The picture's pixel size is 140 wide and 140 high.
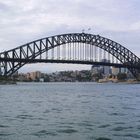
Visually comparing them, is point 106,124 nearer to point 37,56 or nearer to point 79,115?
point 79,115

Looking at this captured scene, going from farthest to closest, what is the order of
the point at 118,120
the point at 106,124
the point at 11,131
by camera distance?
the point at 118,120 → the point at 106,124 → the point at 11,131

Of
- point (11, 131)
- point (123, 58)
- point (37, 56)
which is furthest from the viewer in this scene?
point (123, 58)

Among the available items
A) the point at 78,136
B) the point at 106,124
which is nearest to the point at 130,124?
the point at 106,124

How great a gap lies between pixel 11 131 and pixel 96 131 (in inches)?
167

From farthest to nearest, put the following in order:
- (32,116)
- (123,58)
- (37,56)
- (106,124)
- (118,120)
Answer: (123,58), (37,56), (32,116), (118,120), (106,124)

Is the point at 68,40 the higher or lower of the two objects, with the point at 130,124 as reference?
higher

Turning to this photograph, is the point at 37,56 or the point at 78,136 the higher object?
the point at 37,56

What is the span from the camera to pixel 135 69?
6654 inches

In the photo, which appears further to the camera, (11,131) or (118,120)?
(118,120)

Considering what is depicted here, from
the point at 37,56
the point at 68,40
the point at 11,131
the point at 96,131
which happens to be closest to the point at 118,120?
the point at 96,131

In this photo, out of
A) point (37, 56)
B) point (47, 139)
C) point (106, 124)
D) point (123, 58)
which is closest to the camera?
point (47, 139)

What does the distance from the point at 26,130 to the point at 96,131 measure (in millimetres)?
3530

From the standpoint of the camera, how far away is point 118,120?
1164 inches

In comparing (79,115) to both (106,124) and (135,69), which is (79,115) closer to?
(106,124)
